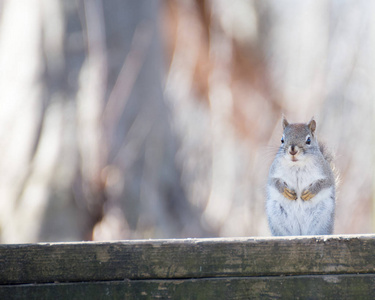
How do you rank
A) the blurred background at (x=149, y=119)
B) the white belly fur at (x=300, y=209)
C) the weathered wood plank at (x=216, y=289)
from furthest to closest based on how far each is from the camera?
the blurred background at (x=149, y=119) < the white belly fur at (x=300, y=209) < the weathered wood plank at (x=216, y=289)

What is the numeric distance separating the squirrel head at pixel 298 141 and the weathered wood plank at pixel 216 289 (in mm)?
1106

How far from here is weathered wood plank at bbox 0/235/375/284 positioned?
1.44 metres

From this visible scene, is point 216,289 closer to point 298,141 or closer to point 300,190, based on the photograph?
point 300,190

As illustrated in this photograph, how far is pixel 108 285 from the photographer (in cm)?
143

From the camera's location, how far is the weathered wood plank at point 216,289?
55.6 inches

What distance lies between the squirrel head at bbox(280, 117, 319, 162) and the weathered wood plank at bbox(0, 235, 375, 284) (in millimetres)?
1054

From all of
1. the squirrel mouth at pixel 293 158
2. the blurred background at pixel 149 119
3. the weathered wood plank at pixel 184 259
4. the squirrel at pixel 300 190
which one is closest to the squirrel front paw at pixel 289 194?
the squirrel at pixel 300 190

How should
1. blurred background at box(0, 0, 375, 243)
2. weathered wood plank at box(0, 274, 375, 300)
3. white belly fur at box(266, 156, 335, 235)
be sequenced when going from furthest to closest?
blurred background at box(0, 0, 375, 243) < white belly fur at box(266, 156, 335, 235) < weathered wood plank at box(0, 274, 375, 300)

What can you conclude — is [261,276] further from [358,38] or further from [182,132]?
[358,38]

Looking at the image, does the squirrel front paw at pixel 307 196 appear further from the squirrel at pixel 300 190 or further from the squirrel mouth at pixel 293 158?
the squirrel mouth at pixel 293 158

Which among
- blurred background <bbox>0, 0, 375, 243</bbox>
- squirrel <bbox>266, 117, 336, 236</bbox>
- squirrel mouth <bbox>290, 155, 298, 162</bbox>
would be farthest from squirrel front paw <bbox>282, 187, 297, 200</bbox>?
blurred background <bbox>0, 0, 375, 243</bbox>

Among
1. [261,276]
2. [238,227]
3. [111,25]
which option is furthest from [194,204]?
[261,276]

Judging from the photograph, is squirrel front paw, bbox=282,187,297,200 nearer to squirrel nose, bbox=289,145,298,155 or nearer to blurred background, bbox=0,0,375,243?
squirrel nose, bbox=289,145,298,155


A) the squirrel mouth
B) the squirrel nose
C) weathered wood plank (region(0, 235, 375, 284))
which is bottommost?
weathered wood plank (region(0, 235, 375, 284))
